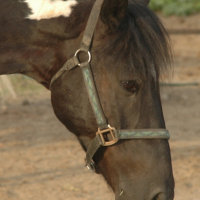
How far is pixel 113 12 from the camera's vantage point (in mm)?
1813

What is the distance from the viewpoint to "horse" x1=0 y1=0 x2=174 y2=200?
72.8 inches

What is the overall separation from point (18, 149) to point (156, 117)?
2.74m

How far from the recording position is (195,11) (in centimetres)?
1159

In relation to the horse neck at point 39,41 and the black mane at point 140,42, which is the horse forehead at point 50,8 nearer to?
the horse neck at point 39,41

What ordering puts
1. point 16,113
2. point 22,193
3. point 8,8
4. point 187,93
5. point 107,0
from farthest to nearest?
point 187,93
point 16,113
point 22,193
point 8,8
point 107,0

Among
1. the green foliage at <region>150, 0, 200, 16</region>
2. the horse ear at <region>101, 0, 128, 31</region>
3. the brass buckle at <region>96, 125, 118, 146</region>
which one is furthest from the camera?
the green foliage at <region>150, 0, 200, 16</region>

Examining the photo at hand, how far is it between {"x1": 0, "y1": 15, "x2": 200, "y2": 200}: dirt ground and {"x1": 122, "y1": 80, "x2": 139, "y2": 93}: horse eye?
76cm

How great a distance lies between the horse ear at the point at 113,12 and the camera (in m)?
1.77

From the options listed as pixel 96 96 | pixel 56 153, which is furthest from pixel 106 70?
pixel 56 153

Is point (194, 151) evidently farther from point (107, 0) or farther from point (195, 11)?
point (195, 11)

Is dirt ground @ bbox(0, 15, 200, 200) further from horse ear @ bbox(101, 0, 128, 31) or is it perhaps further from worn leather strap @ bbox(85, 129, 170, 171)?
horse ear @ bbox(101, 0, 128, 31)

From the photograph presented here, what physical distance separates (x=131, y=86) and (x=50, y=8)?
575mm

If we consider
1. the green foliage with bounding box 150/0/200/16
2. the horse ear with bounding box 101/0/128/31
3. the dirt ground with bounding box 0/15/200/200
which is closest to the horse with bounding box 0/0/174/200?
the horse ear with bounding box 101/0/128/31

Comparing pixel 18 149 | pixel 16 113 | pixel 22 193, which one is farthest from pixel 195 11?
pixel 22 193
